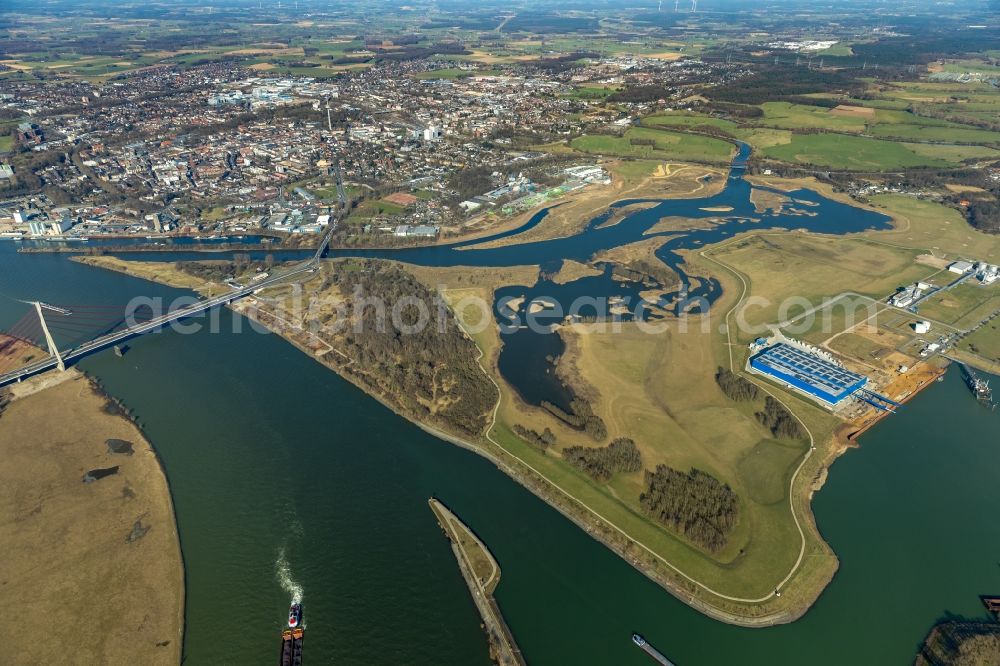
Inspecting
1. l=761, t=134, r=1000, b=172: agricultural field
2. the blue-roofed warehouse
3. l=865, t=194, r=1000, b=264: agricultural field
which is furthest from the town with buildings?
the blue-roofed warehouse

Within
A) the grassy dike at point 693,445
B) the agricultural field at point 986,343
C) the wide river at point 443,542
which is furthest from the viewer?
the agricultural field at point 986,343

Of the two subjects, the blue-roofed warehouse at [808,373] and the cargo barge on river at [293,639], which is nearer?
the cargo barge on river at [293,639]

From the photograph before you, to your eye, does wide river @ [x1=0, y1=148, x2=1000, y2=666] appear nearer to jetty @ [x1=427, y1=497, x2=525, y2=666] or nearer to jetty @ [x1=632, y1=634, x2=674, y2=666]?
jetty @ [x1=632, y1=634, x2=674, y2=666]

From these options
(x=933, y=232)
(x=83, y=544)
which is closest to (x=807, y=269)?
(x=933, y=232)

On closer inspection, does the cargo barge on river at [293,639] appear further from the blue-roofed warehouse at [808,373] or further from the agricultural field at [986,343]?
the agricultural field at [986,343]

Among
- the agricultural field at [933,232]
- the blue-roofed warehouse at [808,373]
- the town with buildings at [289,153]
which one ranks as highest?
the town with buildings at [289,153]

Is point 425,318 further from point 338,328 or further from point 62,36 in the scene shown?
point 62,36

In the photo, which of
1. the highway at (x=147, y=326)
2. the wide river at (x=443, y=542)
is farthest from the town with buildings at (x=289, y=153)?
the wide river at (x=443, y=542)
